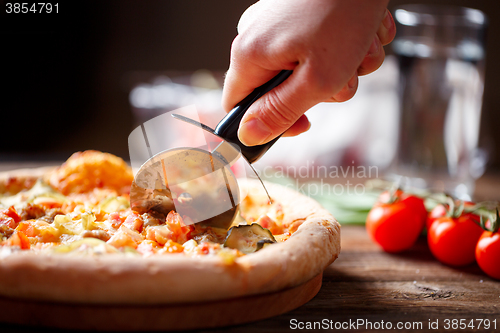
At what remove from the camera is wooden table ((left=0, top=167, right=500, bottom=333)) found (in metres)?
1.73

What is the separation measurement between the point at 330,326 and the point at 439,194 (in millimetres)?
2041

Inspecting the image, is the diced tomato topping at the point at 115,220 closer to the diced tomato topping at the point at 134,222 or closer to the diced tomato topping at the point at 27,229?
the diced tomato topping at the point at 134,222

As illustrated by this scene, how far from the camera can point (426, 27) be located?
158 inches

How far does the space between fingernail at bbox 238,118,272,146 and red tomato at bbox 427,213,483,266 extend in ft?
4.81

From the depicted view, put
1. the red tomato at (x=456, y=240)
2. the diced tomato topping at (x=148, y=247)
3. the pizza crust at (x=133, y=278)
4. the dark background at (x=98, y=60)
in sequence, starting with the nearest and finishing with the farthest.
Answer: the pizza crust at (x=133, y=278), the diced tomato topping at (x=148, y=247), the red tomato at (x=456, y=240), the dark background at (x=98, y=60)

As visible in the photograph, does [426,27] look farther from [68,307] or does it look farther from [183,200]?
[68,307]

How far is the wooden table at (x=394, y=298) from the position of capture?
5.69 ft

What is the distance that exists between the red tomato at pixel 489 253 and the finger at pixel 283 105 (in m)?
1.42

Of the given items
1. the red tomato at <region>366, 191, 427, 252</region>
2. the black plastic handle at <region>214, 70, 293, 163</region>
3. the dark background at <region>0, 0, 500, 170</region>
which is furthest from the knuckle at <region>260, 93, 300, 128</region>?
the dark background at <region>0, 0, 500, 170</region>

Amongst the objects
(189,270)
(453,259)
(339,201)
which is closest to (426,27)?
(339,201)

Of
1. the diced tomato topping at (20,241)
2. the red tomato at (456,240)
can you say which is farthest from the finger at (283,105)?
the red tomato at (456,240)

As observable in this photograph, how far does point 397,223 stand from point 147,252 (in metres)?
1.78

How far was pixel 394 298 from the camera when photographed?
201 cm

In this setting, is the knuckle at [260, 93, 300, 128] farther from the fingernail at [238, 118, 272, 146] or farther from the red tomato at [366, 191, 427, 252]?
the red tomato at [366, 191, 427, 252]
